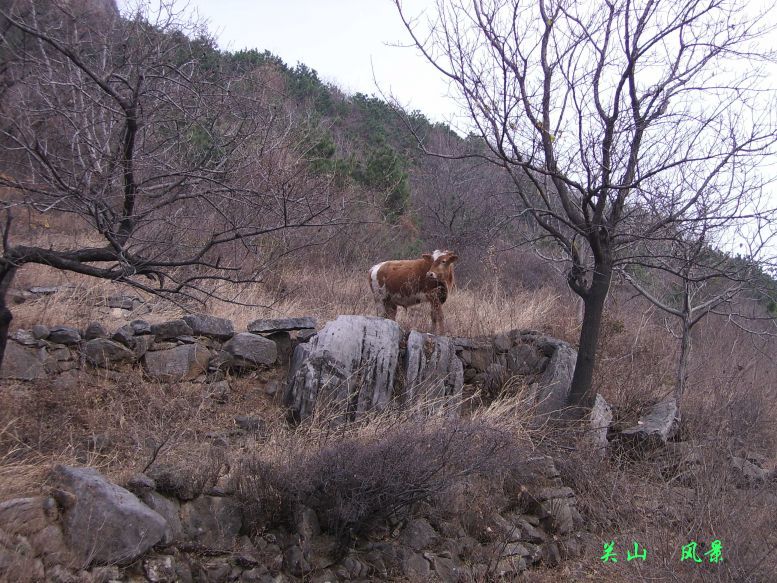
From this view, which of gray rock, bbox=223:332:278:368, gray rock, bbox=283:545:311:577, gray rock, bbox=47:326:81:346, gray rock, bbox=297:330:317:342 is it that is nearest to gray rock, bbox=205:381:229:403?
gray rock, bbox=223:332:278:368

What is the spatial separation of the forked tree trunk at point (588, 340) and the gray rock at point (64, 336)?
5266 mm

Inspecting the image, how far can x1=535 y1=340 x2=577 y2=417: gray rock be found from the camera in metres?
7.81

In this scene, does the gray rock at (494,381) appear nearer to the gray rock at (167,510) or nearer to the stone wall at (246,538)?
the stone wall at (246,538)

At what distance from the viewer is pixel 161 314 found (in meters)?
7.96

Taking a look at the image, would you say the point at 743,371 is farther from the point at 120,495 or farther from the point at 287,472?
the point at 120,495

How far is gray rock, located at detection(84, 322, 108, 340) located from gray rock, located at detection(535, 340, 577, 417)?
15.7 ft

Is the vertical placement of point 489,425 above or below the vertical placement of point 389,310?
below

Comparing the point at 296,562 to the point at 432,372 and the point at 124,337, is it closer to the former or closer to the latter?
the point at 124,337

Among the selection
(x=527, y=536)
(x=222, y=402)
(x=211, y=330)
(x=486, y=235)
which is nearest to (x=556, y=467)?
(x=527, y=536)

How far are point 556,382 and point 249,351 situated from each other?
367cm

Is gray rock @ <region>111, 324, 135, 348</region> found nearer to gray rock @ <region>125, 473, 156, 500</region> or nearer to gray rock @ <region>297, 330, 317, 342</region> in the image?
gray rock @ <region>297, 330, 317, 342</region>

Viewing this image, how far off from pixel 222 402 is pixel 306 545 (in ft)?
8.18

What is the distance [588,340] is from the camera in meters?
7.24

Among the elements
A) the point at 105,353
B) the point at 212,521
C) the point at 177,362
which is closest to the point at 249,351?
the point at 177,362
